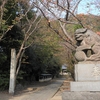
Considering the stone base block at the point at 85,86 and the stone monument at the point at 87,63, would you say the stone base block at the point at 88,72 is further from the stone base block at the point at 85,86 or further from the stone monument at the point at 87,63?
the stone base block at the point at 85,86

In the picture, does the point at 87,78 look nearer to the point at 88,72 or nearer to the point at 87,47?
the point at 88,72

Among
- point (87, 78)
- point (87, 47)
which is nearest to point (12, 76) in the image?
point (87, 47)

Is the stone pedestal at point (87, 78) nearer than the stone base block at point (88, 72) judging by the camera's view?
Yes

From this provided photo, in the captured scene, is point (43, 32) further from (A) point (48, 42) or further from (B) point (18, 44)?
(B) point (18, 44)

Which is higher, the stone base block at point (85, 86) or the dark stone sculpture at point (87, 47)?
the dark stone sculpture at point (87, 47)

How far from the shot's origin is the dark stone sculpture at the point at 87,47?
22.9 feet

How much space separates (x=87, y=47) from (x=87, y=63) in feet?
2.08

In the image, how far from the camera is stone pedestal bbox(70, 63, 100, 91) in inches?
254

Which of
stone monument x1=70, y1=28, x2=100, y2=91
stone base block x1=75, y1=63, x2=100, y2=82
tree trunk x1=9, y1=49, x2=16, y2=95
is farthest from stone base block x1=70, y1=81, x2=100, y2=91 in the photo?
tree trunk x1=9, y1=49, x2=16, y2=95

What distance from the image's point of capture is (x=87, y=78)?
6.60 metres

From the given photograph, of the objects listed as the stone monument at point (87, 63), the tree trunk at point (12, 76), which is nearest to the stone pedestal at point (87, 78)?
the stone monument at point (87, 63)

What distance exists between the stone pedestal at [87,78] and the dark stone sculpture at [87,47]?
357mm

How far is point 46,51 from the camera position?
2136 cm

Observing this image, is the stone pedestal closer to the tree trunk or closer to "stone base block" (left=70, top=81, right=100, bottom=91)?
"stone base block" (left=70, top=81, right=100, bottom=91)
